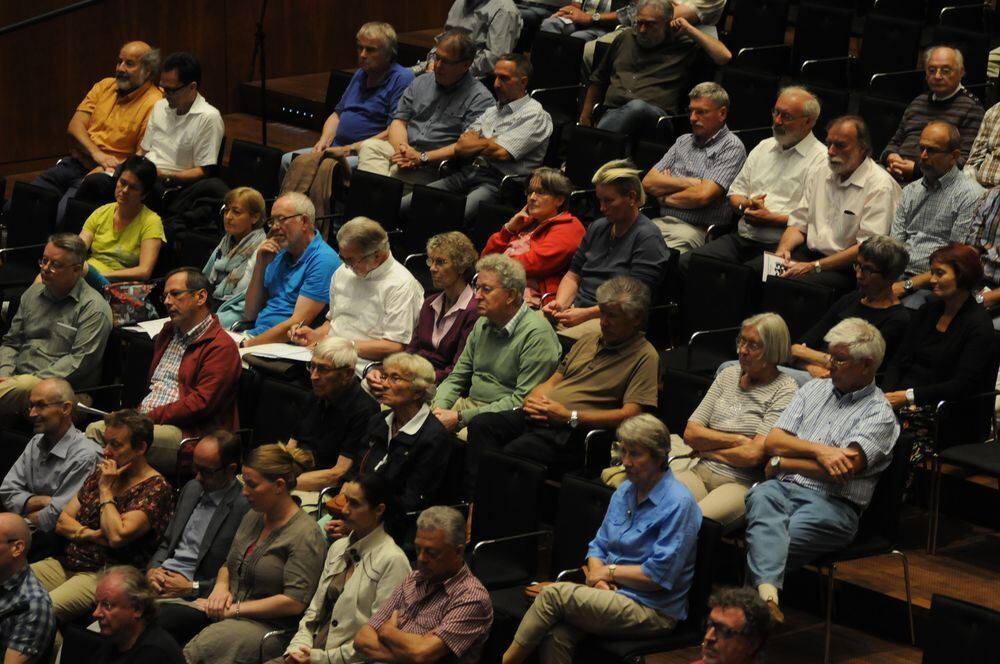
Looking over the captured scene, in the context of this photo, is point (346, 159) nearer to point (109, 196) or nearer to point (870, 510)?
point (109, 196)

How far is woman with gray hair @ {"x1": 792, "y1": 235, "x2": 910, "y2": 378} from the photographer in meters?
5.32

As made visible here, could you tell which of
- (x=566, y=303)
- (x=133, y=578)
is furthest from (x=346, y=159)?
(x=133, y=578)

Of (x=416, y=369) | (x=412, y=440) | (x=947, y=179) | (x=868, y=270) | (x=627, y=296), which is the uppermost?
(x=947, y=179)

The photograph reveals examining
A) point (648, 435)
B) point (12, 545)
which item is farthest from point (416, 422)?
point (12, 545)

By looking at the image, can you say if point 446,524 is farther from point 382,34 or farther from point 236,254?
point 382,34

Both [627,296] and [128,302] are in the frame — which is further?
[128,302]

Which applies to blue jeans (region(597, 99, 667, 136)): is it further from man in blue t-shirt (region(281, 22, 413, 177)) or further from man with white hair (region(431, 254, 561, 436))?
man with white hair (region(431, 254, 561, 436))

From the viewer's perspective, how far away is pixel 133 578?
174 inches

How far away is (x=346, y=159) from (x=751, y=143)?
6.35 ft

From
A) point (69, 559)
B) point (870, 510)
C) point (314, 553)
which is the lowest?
point (69, 559)

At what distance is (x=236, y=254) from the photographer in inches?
261

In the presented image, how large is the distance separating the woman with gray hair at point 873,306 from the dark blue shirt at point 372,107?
312 cm

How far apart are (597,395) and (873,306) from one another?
1041mm

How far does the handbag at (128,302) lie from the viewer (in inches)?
258
